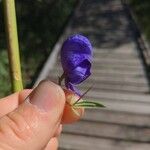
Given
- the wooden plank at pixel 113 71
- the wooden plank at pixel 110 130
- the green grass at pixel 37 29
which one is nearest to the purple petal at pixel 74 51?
the wooden plank at pixel 110 130

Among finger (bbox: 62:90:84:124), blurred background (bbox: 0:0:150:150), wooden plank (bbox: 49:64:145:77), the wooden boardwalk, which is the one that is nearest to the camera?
finger (bbox: 62:90:84:124)

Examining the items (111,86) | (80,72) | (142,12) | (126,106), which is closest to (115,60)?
(111,86)

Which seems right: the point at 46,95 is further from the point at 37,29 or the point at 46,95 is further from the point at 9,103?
the point at 37,29

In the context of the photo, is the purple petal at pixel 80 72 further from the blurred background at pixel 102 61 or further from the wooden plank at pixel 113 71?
the wooden plank at pixel 113 71

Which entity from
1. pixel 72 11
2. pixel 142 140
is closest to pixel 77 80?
pixel 142 140

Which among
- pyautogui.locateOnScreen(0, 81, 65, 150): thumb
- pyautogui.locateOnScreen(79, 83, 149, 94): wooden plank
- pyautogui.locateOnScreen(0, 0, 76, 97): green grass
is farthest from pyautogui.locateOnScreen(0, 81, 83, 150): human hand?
pyautogui.locateOnScreen(0, 0, 76, 97): green grass

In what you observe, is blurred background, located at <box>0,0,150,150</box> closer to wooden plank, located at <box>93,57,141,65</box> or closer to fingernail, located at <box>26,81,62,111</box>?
wooden plank, located at <box>93,57,141,65</box>
